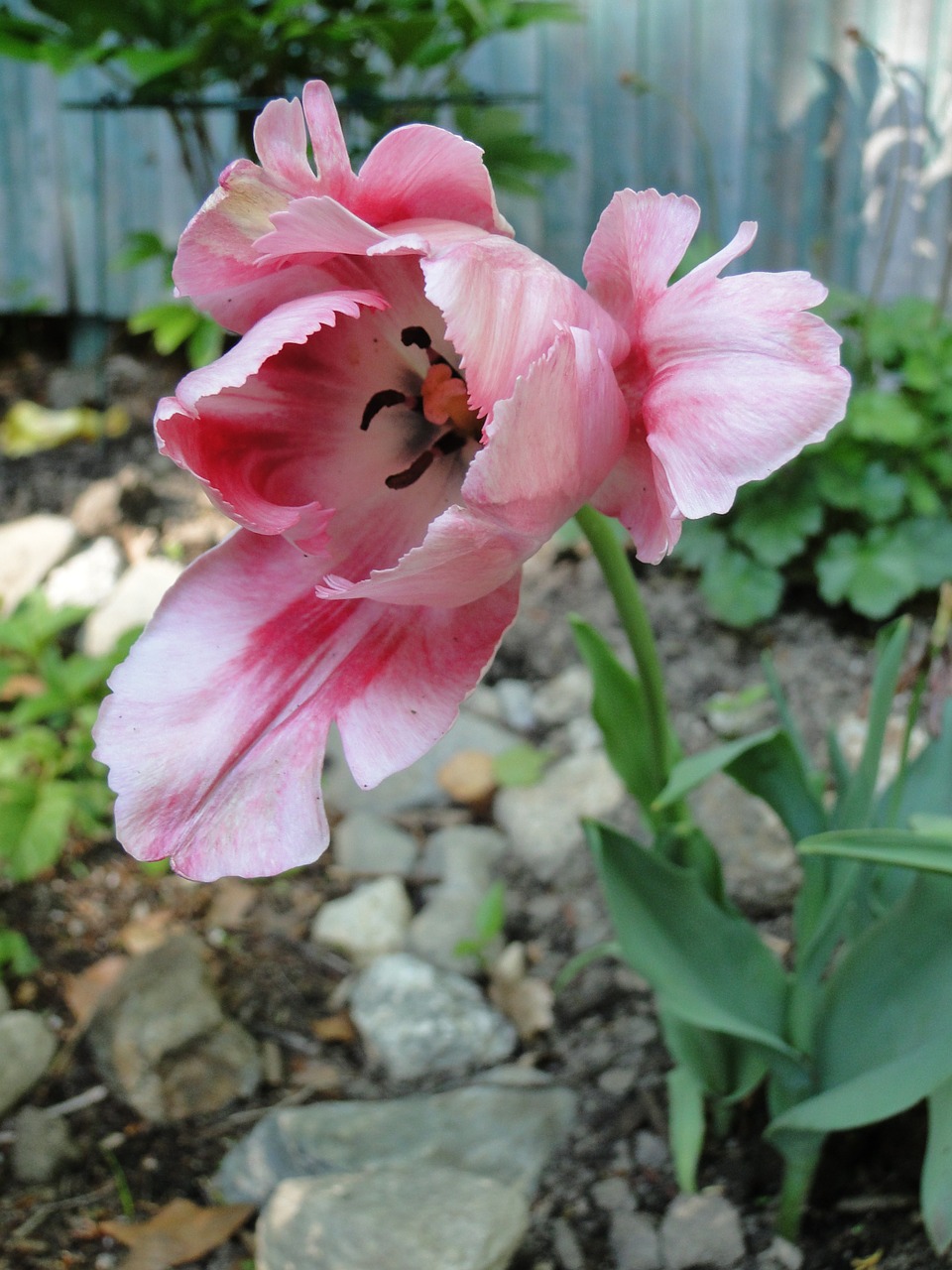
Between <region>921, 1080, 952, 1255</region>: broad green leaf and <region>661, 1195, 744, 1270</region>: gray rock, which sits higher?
<region>921, 1080, 952, 1255</region>: broad green leaf

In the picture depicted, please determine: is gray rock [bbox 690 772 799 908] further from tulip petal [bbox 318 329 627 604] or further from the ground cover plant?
tulip petal [bbox 318 329 627 604]

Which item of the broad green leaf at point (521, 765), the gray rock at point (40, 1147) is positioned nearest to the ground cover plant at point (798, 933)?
the gray rock at point (40, 1147)

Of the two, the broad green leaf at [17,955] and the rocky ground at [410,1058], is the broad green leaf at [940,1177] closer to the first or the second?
the rocky ground at [410,1058]

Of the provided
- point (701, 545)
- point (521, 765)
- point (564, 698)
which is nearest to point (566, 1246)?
point (521, 765)

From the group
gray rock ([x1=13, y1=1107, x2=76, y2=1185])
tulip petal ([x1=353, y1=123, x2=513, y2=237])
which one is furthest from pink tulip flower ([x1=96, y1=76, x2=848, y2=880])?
gray rock ([x1=13, y1=1107, x2=76, y2=1185])

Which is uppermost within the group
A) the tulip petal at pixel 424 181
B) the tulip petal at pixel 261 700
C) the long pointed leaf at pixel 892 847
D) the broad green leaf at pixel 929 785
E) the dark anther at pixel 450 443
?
the tulip petal at pixel 424 181

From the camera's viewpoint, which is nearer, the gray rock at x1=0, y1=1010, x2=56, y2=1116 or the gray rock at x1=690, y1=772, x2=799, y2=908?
the gray rock at x1=0, y1=1010, x2=56, y2=1116

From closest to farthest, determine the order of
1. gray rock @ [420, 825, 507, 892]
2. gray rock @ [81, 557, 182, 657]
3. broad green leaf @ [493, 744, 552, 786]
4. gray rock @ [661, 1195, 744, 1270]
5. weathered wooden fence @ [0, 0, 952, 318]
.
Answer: gray rock @ [661, 1195, 744, 1270] < gray rock @ [420, 825, 507, 892] < broad green leaf @ [493, 744, 552, 786] < gray rock @ [81, 557, 182, 657] < weathered wooden fence @ [0, 0, 952, 318]
